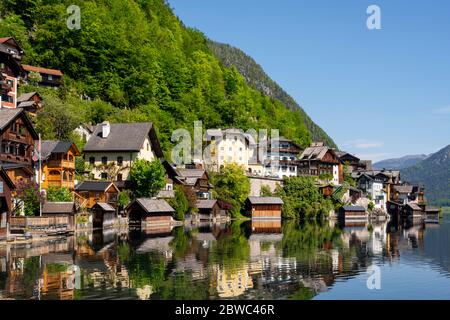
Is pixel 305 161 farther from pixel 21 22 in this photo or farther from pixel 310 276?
pixel 310 276

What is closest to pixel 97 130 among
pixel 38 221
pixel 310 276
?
pixel 38 221

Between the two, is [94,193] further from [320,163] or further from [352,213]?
[320,163]

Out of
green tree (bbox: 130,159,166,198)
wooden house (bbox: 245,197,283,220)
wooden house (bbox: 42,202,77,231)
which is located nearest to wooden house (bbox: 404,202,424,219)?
wooden house (bbox: 245,197,283,220)

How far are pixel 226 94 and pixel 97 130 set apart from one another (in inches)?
3456

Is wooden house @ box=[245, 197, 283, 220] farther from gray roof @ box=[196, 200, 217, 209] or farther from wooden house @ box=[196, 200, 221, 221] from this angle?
gray roof @ box=[196, 200, 217, 209]

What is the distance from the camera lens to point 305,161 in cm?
13912

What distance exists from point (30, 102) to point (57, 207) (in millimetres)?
30835

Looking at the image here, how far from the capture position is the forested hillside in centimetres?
10025

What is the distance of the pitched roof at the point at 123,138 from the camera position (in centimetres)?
8375

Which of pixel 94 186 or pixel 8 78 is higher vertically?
pixel 8 78

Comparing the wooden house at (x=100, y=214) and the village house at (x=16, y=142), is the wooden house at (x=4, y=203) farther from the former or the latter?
the wooden house at (x=100, y=214)

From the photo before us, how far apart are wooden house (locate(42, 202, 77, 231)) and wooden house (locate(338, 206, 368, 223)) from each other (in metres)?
68.5

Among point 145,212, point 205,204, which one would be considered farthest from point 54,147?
point 205,204

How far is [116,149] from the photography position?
83.8 meters
